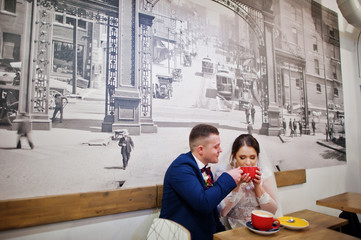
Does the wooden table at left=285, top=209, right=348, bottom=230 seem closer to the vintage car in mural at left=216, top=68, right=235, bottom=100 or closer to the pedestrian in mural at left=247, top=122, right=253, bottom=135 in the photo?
the pedestrian in mural at left=247, top=122, right=253, bottom=135

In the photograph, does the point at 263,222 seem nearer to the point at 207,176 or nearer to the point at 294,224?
the point at 294,224

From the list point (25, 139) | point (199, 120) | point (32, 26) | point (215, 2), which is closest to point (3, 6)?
point (32, 26)

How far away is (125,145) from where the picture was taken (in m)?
1.81

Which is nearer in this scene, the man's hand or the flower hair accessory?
the man's hand

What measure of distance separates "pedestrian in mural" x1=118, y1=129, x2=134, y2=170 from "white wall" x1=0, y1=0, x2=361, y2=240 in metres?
0.42

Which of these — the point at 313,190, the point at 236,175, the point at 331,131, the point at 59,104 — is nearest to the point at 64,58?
the point at 59,104

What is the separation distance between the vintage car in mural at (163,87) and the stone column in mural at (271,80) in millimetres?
1464

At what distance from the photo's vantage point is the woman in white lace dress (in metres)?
1.62

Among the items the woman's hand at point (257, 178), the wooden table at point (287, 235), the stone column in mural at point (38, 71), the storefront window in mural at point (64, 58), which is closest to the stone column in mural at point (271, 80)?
the woman's hand at point (257, 178)

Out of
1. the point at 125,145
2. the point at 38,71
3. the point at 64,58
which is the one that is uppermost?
the point at 64,58

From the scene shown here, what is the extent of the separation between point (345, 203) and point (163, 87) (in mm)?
2268

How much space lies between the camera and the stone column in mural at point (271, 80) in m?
2.87

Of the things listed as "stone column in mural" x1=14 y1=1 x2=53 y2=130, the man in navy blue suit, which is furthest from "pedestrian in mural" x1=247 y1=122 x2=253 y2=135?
"stone column in mural" x1=14 y1=1 x2=53 y2=130

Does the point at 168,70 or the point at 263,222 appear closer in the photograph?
the point at 263,222
